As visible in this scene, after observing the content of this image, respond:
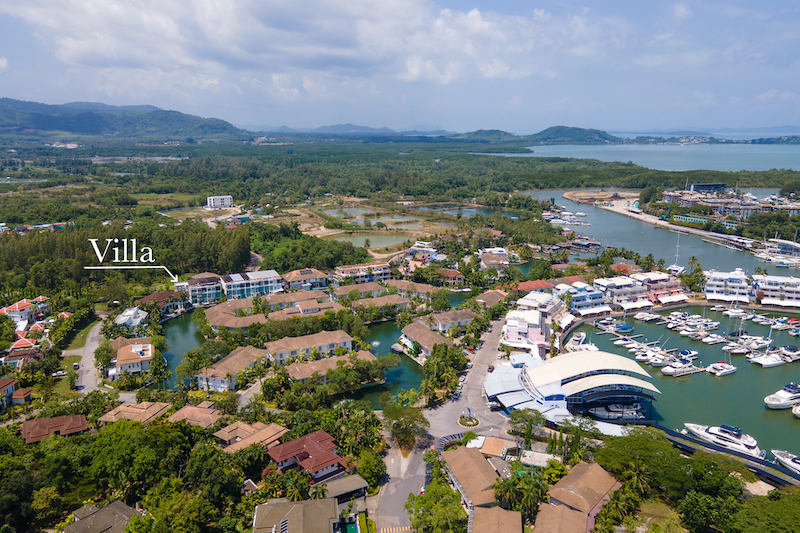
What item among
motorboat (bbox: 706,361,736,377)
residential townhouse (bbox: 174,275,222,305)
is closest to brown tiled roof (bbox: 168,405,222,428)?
residential townhouse (bbox: 174,275,222,305)

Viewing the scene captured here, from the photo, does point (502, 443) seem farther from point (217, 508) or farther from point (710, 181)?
point (710, 181)

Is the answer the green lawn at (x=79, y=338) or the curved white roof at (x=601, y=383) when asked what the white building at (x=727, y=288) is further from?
the green lawn at (x=79, y=338)

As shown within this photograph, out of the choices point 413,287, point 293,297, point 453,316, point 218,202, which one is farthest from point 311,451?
point 218,202

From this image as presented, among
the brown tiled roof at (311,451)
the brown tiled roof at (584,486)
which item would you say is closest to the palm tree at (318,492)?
the brown tiled roof at (311,451)

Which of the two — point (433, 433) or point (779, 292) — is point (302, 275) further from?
point (779, 292)

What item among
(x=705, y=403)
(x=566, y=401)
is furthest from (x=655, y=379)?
(x=566, y=401)
